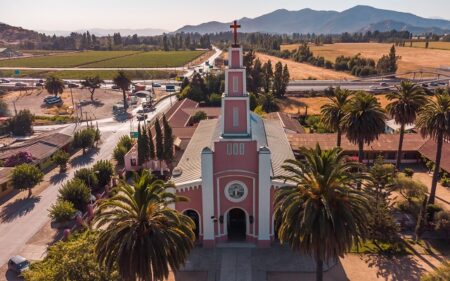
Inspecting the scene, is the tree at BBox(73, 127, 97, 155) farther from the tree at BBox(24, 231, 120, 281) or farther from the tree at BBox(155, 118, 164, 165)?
the tree at BBox(24, 231, 120, 281)

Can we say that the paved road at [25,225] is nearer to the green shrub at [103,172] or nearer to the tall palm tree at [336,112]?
the green shrub at [103,172]

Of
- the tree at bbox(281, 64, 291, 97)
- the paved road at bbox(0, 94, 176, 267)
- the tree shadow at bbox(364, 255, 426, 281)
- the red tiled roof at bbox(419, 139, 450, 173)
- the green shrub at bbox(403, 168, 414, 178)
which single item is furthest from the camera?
the tree at bbox(281, 64, 291, 97)

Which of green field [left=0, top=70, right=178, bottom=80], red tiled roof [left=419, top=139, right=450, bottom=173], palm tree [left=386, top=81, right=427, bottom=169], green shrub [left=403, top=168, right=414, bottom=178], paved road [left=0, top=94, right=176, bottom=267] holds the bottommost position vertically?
paved road [left=0, top=94, right=176, bottom=267]

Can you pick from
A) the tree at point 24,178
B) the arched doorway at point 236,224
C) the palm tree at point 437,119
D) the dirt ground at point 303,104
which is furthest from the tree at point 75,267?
the dirt ground at point 303,104

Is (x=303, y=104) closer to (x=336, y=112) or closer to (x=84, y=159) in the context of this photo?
(x=336, y=112)

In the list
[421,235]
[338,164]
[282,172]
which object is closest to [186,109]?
[282,172]

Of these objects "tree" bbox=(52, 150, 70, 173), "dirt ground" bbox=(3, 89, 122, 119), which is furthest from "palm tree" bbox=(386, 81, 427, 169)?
"dirt ground" bbox=(3, 89, 122, 119)
